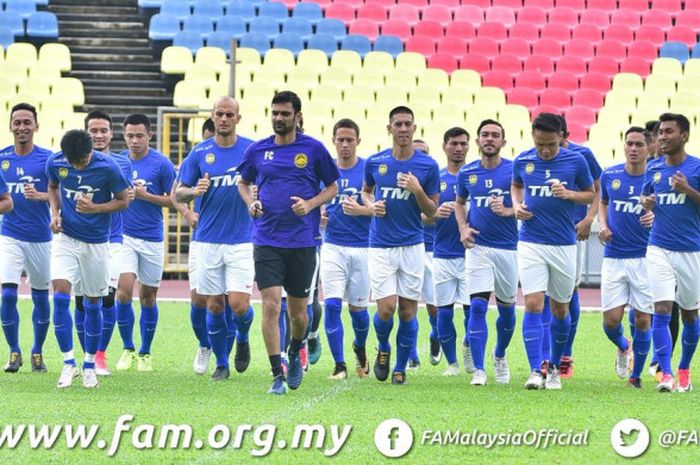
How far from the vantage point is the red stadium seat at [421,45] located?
29172 mm

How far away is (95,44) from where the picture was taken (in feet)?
95.1

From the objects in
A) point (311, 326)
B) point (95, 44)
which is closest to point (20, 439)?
point (311, 326)

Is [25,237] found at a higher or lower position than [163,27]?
lower

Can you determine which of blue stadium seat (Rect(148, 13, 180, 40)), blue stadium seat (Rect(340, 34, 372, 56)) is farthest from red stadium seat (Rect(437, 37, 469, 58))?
blue stadium seat (Rect(148, 13, 180, 40))

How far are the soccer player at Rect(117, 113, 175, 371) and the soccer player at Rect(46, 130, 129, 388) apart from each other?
1785mm

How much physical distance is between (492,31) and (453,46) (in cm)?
103

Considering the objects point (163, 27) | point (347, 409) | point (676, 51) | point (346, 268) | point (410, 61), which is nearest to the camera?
point (347, 409)

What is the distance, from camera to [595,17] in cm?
3047

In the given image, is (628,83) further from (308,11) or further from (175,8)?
(175,8)

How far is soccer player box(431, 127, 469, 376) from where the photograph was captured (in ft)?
43.7

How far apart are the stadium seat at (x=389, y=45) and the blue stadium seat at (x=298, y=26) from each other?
1.40 metres

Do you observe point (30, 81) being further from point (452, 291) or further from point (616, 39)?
point (452, 291)

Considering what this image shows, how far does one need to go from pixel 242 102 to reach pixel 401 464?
1904 centimetres

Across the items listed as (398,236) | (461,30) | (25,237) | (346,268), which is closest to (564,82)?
(461,30)
